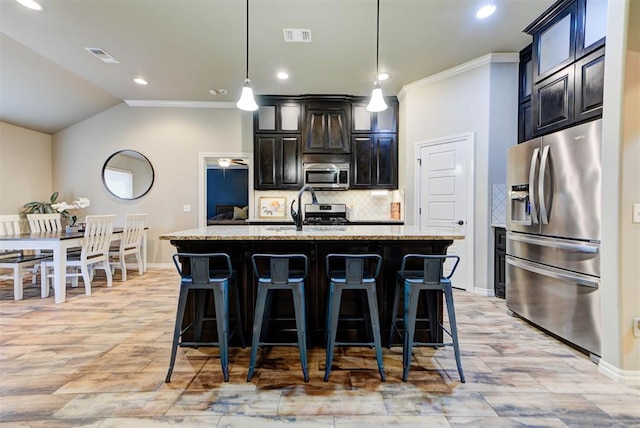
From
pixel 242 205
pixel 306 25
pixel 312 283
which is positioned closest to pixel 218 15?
pixel 306 25

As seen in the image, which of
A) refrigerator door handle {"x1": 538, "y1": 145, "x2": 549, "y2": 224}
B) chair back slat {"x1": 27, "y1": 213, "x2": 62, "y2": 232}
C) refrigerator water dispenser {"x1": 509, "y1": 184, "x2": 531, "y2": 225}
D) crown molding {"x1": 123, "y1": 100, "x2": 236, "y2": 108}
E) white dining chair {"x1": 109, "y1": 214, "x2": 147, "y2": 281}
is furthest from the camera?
crown molding {"x1": 123, "y1": 100, "x2": 236, "y2": 108}

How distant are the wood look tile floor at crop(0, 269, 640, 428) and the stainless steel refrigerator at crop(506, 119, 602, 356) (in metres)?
0.26

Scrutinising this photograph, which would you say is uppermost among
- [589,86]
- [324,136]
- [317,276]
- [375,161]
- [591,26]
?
[591,26]

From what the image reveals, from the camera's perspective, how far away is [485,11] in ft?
9.10

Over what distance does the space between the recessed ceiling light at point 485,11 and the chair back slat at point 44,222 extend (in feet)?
19.9

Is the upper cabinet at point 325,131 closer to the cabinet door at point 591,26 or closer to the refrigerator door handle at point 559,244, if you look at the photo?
the refrigerator door handle at point 559,244

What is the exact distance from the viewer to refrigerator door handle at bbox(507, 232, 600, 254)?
2.09 metres

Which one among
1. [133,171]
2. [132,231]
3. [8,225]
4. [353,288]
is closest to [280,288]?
[353,288]

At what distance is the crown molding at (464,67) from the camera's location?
353 cm

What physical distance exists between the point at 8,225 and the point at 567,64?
6.37 metres

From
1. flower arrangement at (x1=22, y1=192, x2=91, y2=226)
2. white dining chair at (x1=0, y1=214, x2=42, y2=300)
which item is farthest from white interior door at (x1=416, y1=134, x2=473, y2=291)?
flower arrangement at (x1=22, y1=192, x2=91, y2=226)

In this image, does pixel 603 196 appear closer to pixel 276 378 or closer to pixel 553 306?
pixel 553 306

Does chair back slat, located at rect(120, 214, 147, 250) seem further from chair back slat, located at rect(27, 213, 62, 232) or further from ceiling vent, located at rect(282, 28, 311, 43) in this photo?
ceiling vent, located at rect(282, 28, 311, 43)

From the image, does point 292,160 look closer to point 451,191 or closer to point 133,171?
point 451,191
